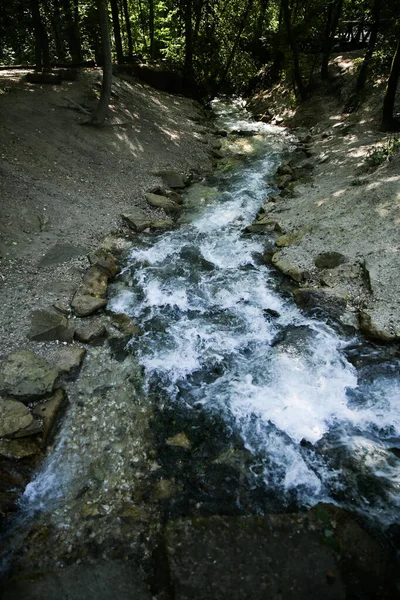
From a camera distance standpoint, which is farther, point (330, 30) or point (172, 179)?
point (330, 30)

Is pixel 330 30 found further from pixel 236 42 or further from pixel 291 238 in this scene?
pixel 291 238

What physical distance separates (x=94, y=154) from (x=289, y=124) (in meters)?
11.3

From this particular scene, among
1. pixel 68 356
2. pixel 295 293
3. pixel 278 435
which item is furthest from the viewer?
pixel 295 293

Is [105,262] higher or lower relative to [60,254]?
lower

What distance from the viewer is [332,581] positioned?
350 centimetres

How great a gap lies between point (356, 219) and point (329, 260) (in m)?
1.72

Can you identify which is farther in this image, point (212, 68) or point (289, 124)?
point (212, 68)

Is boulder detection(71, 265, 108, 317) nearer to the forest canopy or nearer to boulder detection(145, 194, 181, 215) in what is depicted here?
boulder detection(145, 194, 181, 215)

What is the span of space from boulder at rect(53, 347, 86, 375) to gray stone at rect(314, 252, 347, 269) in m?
5.33

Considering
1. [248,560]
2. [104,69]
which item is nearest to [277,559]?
[248,560]

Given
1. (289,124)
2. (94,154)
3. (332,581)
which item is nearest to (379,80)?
(289,124)

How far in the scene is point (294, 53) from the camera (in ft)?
55.7

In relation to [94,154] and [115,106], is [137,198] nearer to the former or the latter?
[94,154]

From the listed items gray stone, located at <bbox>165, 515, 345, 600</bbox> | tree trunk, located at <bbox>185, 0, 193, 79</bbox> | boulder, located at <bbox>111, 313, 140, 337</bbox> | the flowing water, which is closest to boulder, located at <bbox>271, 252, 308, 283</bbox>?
the flowing water
